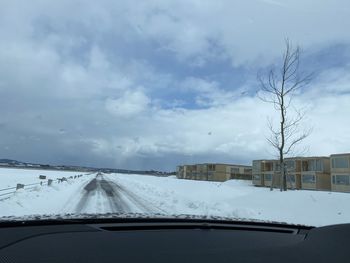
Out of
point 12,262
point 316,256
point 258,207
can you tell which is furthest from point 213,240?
point 258,207

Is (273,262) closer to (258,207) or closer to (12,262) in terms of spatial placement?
(12,262)

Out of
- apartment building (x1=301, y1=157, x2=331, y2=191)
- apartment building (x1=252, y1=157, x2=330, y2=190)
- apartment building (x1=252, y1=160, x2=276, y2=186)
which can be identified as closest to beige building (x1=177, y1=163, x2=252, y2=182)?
apartment building (x1=252, y1=160, x2=276, y2=186)

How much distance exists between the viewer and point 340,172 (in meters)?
59.7

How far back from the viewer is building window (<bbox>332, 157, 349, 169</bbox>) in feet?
193

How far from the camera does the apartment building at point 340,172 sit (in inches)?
2282

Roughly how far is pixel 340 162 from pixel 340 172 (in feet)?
4.62

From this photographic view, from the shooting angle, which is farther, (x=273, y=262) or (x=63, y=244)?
(x=273, y=262)

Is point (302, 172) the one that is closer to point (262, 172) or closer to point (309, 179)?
point (309, 179)

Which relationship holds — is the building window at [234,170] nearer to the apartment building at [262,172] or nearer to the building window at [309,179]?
the apartment building at [262,172]

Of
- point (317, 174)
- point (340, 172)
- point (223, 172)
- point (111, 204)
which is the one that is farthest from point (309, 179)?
point (111, 204)

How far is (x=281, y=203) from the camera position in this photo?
73.5ft

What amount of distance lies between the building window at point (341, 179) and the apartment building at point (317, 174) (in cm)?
411

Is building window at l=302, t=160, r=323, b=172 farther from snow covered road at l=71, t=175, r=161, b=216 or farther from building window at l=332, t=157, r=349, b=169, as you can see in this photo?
snow covered road at l=71, t=175, r=161, b=216

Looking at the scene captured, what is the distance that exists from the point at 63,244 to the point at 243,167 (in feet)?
381
